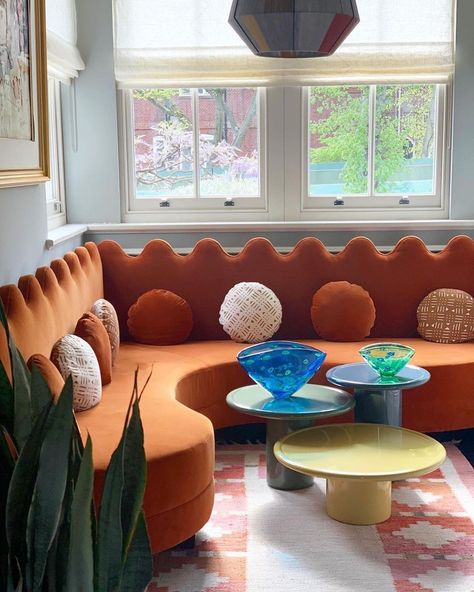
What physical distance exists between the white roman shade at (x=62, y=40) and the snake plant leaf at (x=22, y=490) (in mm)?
3139

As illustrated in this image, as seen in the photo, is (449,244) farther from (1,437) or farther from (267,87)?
(1,437)

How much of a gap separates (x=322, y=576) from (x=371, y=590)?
0.59ft

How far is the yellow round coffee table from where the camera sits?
3.02 metres

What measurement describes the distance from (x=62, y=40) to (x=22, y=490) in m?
3.45

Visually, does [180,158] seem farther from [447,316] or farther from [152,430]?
[152,430]

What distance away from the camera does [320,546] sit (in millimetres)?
3156

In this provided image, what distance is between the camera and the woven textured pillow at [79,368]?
10.7ft

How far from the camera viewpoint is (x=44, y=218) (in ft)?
13.6

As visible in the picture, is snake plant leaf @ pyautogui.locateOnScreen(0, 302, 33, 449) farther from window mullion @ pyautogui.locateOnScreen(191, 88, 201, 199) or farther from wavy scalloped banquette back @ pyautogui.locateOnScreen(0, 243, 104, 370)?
window mullion @ pyautogui.locateOnScreen(191, 88, 201, 199)

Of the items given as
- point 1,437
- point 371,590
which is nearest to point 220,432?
point 371,590

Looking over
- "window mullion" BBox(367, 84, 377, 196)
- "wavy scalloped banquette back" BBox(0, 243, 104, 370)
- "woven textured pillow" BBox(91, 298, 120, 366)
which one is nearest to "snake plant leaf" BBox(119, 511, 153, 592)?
"wavy scalloped banquette back" BBox(0, 243, 104, 370)

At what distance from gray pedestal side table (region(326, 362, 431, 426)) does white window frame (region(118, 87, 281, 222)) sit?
1.63 metres

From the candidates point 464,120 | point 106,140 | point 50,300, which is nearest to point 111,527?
→ point 50,300

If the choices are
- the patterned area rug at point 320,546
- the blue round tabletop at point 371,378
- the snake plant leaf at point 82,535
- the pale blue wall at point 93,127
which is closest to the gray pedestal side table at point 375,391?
the blue round tabletop at point 371,378
